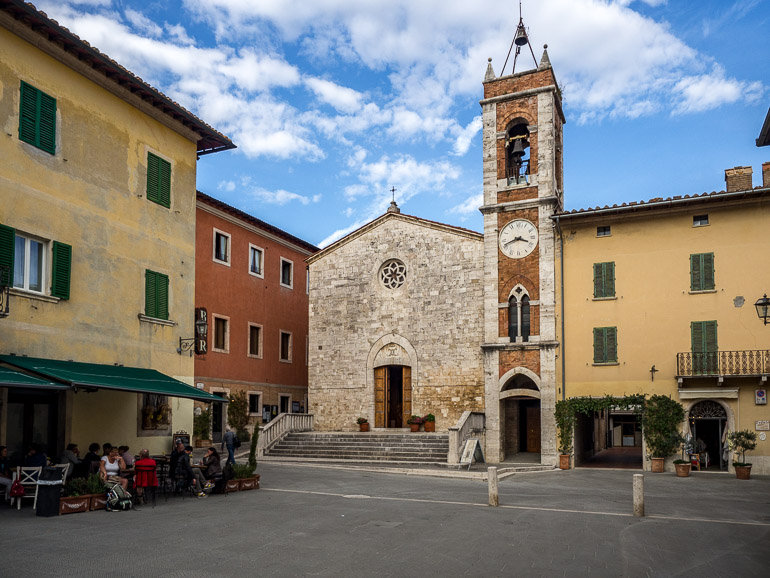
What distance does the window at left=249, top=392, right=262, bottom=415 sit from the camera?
31.7 metres

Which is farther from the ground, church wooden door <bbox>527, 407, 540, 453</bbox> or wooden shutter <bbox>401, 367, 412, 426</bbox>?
wooden shutter <bbox>401, 367, 412, 426</bbox>

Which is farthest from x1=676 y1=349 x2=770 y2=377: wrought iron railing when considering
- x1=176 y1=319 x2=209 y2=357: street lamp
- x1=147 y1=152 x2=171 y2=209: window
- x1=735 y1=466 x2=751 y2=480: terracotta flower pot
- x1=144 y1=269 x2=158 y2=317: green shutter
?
x1=147 y1=152 x2=171 y2=209: window

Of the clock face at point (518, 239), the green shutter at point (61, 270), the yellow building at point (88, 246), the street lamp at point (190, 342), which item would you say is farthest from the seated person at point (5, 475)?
the clock face at point (518, 239)

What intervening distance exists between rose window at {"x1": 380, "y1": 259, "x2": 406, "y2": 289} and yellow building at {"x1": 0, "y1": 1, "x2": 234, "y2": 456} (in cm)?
1134

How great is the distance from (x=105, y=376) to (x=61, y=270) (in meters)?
2.51

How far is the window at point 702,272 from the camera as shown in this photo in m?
24.0

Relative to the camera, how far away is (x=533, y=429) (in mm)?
28781

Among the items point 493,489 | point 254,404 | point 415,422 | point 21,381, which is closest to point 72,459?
point 21,381

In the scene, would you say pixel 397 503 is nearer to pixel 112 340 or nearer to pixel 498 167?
pixel 112 340

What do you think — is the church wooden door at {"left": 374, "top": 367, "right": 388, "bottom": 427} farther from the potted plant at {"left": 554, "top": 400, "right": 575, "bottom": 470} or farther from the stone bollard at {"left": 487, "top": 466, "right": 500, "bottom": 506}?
the stone bollard at {"left": 487, "top": 466, "right": 500, "bottom": 506}

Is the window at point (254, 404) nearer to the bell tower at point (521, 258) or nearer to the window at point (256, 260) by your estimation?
the window at point (256, 260)

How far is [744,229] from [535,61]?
10441mm

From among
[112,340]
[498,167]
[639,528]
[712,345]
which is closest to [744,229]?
[712,345]

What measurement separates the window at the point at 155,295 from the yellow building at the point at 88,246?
4 cm
